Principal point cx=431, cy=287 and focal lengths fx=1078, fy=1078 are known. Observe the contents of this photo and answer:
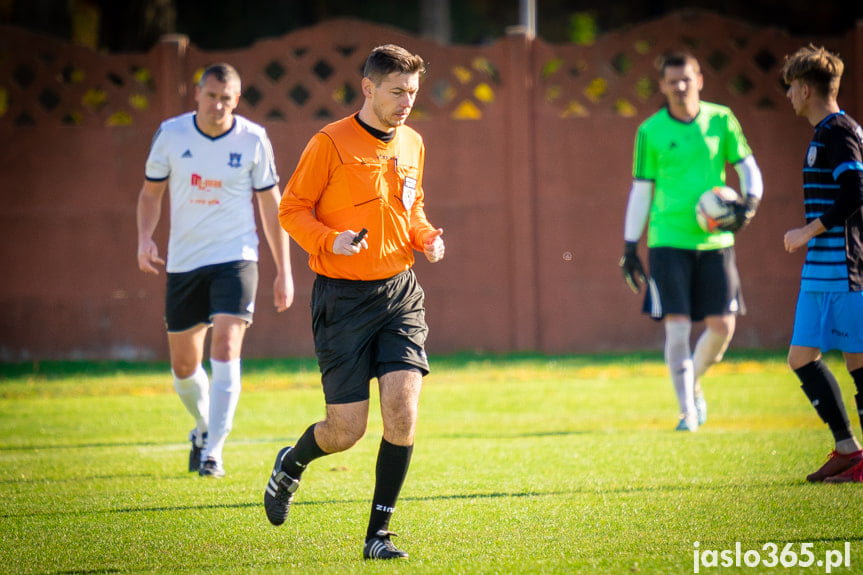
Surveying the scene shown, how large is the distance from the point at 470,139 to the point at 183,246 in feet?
21.1

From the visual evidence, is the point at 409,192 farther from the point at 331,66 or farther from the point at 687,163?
the point at 331,66

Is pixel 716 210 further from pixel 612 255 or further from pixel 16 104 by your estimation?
pixel 16 104

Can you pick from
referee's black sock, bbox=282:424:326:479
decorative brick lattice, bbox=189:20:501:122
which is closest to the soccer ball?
referee's black sock, bbox=282:424:326:479

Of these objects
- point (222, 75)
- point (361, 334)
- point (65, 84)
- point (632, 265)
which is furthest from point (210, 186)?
point (65, 84)

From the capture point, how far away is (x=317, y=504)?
575 centimetres

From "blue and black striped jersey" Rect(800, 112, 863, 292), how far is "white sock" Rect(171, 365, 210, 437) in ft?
12.3

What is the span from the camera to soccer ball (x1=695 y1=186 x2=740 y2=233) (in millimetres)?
7301

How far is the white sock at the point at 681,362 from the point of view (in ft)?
26.1

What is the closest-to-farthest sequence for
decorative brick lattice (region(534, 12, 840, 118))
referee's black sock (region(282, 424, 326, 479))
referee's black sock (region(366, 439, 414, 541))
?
referee's black sock (region(366, 439, 414, 541)) → referee's black sock (region(282, 424, 326, 479)) → decorative brick lattice (region(534, 12, 840, 118))

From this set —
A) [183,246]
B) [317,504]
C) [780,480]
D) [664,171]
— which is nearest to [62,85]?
[183,246]

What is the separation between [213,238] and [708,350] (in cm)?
376

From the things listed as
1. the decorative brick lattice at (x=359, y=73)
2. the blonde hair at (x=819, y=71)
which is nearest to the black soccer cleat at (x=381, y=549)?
the blonde hair at (x=819, y=71)

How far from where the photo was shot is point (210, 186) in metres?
6.75

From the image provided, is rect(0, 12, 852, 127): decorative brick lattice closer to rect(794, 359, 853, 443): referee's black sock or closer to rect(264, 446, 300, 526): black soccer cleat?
rect(794, 359, 853, 443): referee's black sock
